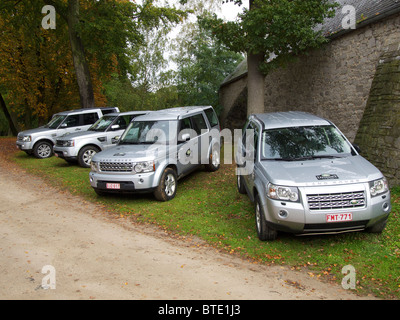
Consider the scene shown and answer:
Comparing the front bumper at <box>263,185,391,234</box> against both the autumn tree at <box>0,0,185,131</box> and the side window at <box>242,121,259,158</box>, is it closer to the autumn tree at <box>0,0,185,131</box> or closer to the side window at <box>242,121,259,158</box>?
the side window at <box>242,121,259,158</box>

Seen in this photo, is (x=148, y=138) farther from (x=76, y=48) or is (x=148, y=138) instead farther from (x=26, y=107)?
(x=26, y=107)

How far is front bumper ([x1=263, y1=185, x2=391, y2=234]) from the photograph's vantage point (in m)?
4.97

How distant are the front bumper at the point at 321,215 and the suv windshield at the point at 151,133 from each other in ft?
14.3

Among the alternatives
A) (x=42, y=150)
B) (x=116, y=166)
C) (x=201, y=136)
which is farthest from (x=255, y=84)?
(x=42, y=150)

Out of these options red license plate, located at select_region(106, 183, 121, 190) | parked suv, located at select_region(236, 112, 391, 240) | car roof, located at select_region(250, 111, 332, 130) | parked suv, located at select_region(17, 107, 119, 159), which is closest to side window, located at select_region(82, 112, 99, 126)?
parked suv, located at select_region(17, 107, 119, 159)

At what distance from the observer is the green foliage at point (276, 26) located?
10844 millimetres

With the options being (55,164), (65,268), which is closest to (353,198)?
(65,268)

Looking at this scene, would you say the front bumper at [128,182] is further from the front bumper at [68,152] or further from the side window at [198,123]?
the front bumper at [68,152]

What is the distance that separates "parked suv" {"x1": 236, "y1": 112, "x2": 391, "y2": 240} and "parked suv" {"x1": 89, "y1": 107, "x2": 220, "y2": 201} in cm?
253

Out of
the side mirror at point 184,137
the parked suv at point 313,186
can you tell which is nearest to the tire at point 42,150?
the side mirror at point 184,137

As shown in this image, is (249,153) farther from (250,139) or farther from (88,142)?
(88,142)

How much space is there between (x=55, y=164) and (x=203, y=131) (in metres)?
6.93

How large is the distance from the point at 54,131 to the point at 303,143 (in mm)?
11784

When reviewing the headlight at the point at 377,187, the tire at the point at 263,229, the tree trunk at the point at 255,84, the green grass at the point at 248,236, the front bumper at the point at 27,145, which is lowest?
the green grass at the point at 248,236
